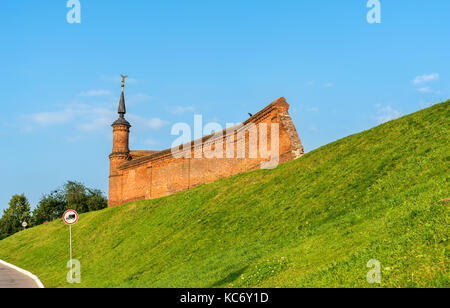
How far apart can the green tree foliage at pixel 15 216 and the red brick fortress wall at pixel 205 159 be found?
6203cm

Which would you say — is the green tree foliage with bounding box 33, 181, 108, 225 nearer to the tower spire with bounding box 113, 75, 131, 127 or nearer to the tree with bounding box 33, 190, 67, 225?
the tree with bounding box 33, 190, 67, 225

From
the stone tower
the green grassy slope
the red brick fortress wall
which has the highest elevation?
the stone tower

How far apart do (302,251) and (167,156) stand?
84.3ft

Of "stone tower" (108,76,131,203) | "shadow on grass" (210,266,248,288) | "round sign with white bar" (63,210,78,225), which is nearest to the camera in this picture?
"shadow on grass" (210,266,248,288)

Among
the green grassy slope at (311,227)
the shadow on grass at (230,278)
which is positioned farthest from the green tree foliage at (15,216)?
the shadow on grass at (230,278)

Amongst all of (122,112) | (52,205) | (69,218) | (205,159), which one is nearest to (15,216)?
(52,205)

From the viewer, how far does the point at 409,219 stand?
10211mm

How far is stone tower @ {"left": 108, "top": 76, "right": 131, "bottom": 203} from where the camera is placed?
43.1m

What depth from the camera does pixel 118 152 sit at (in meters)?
44.4

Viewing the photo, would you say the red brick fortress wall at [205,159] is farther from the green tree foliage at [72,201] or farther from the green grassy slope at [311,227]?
the green tree foliage at [72,201]

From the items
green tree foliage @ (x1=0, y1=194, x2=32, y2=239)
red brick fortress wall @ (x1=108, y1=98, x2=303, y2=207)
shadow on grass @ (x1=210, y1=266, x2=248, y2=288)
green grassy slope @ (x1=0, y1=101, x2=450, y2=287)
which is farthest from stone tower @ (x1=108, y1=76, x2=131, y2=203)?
green tree foliage @ (x1=0, y1=194, x2=32, y2=239)
